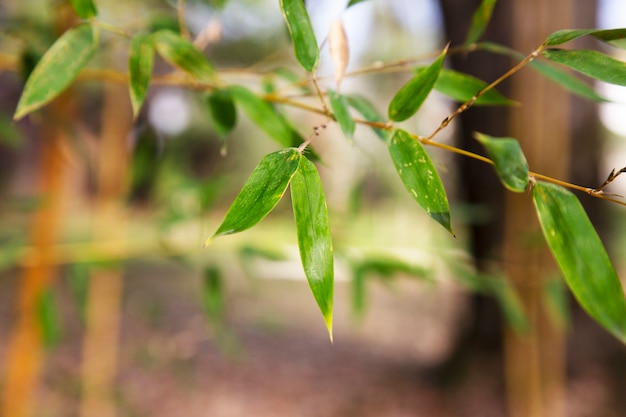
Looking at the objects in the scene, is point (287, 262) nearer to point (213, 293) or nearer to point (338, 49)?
point (213, 293)

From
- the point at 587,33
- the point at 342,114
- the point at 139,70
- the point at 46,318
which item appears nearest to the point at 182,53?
the point at 139,70

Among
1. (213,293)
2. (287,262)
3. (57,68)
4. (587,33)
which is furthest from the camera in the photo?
(287,262)

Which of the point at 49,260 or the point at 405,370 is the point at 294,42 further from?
the point at 405,370

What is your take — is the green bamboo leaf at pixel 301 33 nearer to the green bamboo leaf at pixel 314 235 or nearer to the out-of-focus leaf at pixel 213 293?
the green bamboo leaf at pixel 314 235

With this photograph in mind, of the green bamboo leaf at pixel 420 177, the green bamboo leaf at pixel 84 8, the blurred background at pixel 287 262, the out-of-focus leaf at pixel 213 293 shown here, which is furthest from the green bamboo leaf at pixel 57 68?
the out-of-focus leaf at pixel 213 293

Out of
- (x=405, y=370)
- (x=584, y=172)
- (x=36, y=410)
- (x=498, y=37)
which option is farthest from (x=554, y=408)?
(x=36, y=410)

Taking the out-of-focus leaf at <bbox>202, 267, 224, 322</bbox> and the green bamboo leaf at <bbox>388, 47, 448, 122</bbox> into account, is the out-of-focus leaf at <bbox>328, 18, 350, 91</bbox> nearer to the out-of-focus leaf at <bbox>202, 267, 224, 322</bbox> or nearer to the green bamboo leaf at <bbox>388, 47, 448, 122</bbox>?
the green bamboo leaf at <bbox>388, 47, 448, 122</bbox>

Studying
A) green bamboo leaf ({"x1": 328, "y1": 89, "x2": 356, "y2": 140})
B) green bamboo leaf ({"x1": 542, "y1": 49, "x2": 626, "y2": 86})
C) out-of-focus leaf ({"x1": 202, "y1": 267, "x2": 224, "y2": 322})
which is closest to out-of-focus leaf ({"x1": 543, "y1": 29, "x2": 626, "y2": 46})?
green bamboo leaf ({"x1": 542, "y1": 49, "x2": 626, "y2": 86})
